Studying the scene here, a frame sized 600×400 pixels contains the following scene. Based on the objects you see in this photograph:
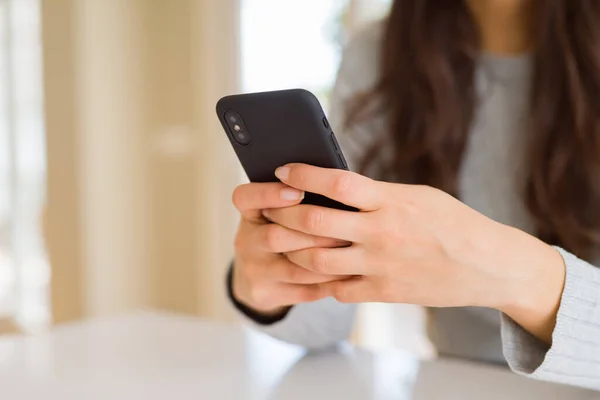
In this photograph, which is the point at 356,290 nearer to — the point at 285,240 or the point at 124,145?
the point at 285,240

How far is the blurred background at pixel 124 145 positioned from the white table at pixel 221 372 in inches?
47.2

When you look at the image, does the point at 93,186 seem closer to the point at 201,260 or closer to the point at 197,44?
the point at 201,260

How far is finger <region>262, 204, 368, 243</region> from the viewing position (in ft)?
1.47

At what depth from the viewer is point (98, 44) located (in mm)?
2004

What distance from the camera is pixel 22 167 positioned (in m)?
2.10

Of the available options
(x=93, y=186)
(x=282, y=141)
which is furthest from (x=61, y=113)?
(x=282, y=141)

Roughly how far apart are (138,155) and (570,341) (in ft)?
6.08

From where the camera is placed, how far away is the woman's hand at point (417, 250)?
17.6 inches

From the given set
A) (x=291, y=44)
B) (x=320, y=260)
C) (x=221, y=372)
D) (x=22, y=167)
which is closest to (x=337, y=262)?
(x=320, y=260)

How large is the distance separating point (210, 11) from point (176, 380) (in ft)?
5.34

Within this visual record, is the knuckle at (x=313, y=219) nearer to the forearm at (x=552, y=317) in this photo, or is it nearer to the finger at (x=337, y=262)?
the finger at (x=337, y=262)

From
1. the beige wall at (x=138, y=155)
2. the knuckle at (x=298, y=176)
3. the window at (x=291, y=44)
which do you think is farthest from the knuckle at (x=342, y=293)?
the beige wall at (x=138, y=155)

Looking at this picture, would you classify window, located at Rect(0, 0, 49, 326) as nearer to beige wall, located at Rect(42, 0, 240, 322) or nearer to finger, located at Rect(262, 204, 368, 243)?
beige wall, located at Rect(42, 0, 240, 322)

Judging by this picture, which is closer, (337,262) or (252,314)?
(337,262)
